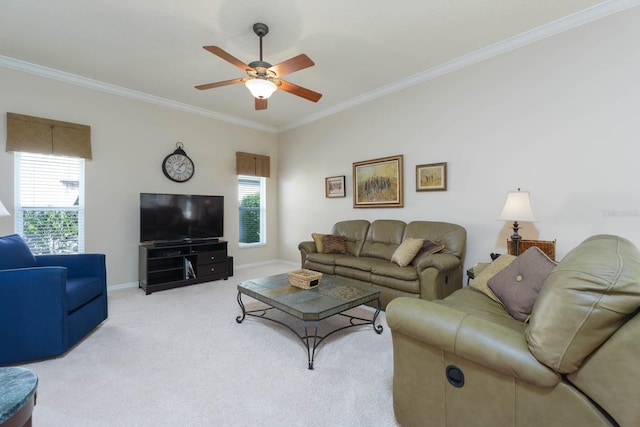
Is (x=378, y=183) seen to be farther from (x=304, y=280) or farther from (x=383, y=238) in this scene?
(x=304, y=280)

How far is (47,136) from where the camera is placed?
3627 millimetres

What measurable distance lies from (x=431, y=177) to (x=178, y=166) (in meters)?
4.01

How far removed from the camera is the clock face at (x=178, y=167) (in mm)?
4711

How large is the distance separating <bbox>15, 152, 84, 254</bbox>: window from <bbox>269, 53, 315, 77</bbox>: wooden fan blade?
3.27 metres

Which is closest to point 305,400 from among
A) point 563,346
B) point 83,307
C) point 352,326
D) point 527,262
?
point 352,326

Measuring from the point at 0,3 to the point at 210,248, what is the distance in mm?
3431

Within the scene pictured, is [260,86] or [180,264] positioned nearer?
[260,86]

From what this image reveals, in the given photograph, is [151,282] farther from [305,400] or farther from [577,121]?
[577,121]

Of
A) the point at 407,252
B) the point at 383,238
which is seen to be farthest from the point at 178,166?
the point at 407,252

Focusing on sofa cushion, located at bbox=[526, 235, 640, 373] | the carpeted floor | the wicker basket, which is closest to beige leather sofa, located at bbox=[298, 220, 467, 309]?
the carpeted floor

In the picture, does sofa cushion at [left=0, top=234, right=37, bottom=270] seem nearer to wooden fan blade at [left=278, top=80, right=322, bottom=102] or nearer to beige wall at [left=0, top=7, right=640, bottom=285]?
beige wall at [left=0, top=7, right=640, bottom=285]

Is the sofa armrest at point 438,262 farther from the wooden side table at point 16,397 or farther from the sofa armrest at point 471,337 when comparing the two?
the wooden side table at point 16,397

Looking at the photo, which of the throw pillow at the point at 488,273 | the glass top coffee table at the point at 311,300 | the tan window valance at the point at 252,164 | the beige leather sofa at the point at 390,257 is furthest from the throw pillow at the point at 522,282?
the tan window valance at the point at 252,164

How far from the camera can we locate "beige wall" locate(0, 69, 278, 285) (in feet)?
11.7
